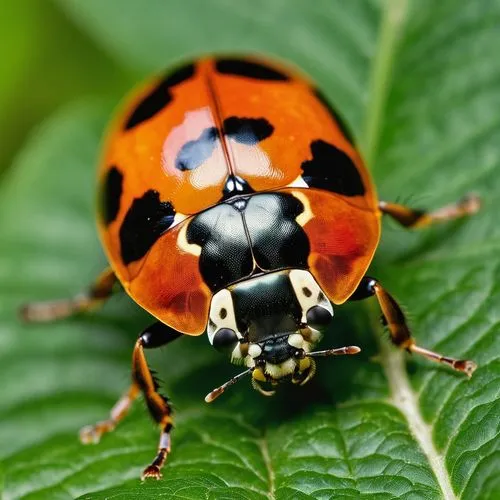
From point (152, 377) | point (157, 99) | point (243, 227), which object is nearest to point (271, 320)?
point (243, 227)

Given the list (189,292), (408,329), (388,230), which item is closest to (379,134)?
(388,230)

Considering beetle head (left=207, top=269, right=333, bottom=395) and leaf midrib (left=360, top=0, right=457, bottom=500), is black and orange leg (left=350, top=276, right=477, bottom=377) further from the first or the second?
beetle head (left=207, top=269, right=333, bottom=395)

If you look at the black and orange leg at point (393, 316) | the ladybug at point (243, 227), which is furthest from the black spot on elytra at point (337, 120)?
the black and orange leg at point (393, 316)

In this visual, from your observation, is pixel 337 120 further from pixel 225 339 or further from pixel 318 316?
pixel 225 339

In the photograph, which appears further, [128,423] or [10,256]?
[10,256]

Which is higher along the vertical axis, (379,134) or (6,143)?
(6,143)

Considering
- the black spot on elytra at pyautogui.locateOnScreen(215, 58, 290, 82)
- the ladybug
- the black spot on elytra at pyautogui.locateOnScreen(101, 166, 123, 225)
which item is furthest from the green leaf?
the black spot on elytra at pyautogui.locateOnScreen(215, 58, 290, 82)

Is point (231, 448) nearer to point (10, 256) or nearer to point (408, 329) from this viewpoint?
point (408, 329)
